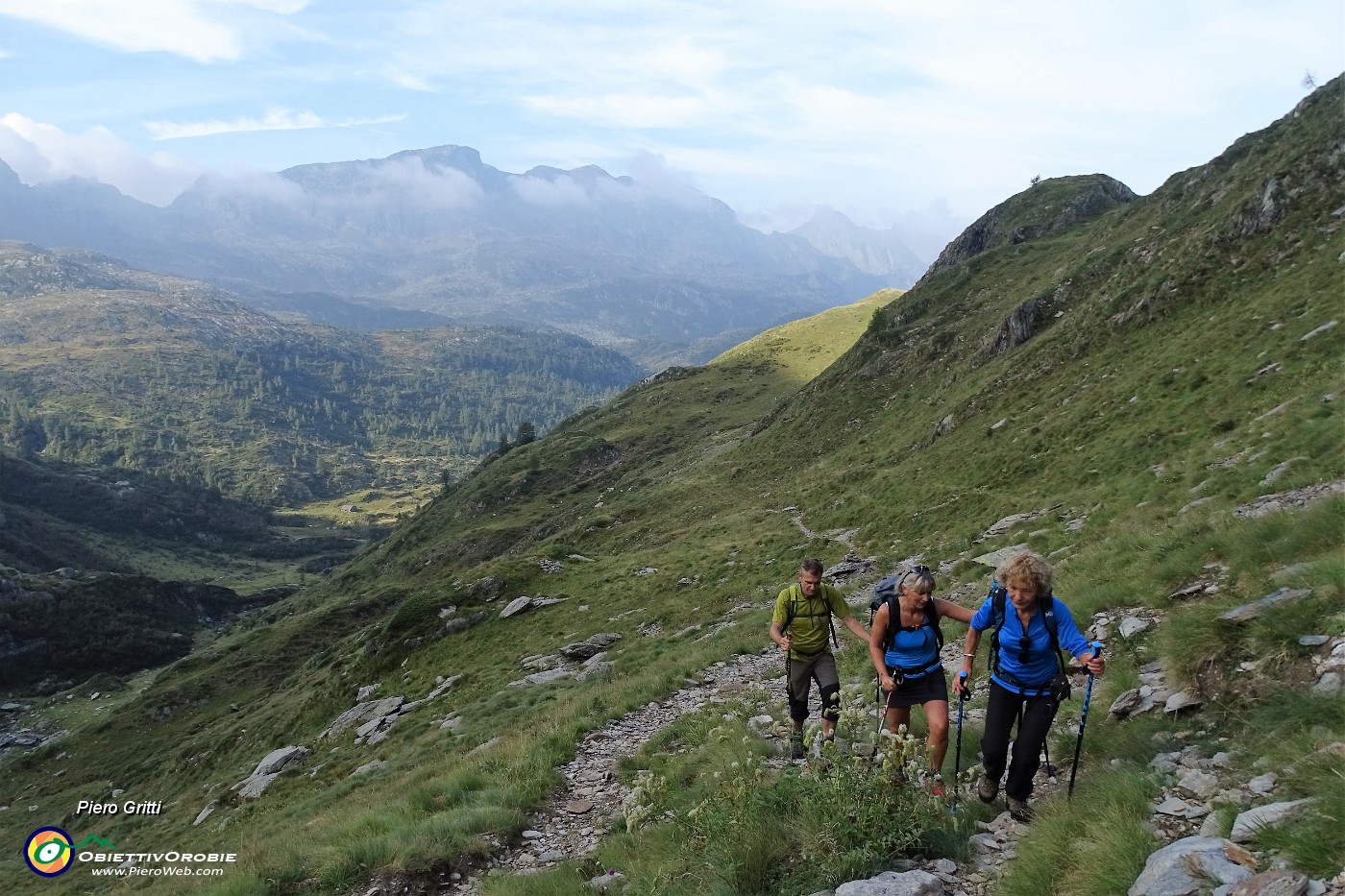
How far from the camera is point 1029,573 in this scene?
699 centimetres

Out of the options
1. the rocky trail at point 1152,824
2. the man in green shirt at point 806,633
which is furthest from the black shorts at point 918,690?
the man in green shirt at point 806,633

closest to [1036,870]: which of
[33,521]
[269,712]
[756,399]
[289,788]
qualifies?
[289,788]

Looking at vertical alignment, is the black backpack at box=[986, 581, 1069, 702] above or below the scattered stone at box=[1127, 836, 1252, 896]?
above

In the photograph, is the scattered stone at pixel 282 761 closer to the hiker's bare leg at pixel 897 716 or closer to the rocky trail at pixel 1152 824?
the rocky trail at pixel 1152 824

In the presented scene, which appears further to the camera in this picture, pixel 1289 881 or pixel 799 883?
pixel 799 883

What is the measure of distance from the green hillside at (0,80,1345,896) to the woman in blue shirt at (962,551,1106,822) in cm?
51

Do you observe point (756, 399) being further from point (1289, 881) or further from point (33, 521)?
point (33, 521)

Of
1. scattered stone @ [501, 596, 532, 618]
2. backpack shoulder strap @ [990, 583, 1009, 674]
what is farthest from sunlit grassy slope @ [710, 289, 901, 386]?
backpack shoulder strap @ [990, 583, 1009, 674]

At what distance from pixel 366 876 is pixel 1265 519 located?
13.9 metres

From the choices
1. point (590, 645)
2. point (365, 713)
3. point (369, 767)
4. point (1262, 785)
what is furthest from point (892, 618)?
point (365, 713)

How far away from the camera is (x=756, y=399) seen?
109 m

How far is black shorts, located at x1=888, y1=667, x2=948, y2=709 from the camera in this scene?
809 centimetres

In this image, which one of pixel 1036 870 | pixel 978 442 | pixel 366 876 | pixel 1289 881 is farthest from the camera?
pixel 978 442

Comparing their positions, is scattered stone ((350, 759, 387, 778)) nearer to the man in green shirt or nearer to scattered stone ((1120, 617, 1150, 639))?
the man in green shirt
